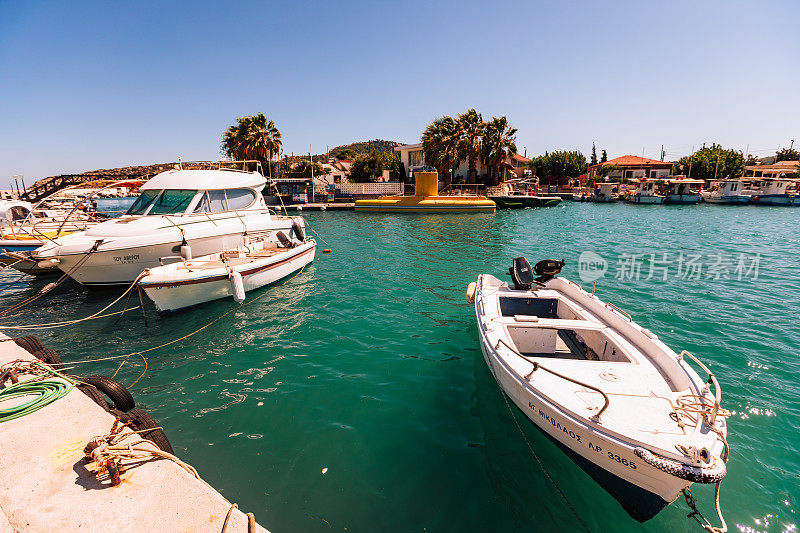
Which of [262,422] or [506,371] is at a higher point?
[506,371]

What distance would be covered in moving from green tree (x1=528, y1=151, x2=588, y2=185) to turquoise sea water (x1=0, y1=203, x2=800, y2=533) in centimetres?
6331

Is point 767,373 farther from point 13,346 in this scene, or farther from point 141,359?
point 13,346

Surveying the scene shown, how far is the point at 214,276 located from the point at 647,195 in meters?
63.7

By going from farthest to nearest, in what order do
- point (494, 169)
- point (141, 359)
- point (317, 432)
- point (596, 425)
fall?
point (494, 169) < point (141, 359) < point (317, 432) < point (596, 425)

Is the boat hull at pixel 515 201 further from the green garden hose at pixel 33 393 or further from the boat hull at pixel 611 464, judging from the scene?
the green garden hose at pixel 33 393

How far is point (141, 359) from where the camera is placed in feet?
25.4

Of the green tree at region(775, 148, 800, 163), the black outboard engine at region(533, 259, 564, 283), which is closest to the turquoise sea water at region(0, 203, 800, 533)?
the black outboard engine at region(533, 259, 564, 283)

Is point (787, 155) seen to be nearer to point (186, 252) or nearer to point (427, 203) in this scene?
point (427, 203)

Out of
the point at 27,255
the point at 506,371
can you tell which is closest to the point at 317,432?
the point at 506,371

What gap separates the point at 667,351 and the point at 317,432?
561 cm

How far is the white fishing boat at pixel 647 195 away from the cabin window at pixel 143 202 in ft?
207

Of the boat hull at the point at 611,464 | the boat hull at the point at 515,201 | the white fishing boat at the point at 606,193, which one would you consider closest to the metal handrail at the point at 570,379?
the boat hull at the point at 611,464

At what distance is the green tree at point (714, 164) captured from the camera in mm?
66750

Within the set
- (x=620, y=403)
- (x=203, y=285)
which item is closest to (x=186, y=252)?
(x=203, y=285)
